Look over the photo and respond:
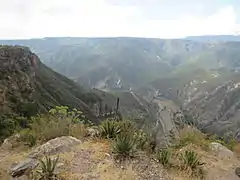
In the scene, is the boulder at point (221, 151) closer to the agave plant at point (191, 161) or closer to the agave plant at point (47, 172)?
the agave plant at point (191, 161)

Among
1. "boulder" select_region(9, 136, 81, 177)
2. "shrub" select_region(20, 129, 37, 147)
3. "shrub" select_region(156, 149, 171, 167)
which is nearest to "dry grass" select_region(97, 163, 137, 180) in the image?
"shrub" select_region(156, 149, 171, 167)

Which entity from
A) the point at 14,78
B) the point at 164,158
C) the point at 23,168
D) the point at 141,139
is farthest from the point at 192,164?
the point at 14,78

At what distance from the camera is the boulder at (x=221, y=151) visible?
12305mm

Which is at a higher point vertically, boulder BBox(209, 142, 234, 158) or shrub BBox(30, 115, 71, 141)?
shrub BBox(30, 115, 71, 141)

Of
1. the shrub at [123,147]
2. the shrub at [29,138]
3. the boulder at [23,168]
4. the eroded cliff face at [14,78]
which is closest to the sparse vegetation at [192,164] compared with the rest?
the shrub at [123,147]

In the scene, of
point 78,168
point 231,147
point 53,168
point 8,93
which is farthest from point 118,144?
point 8,93

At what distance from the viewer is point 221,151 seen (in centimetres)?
1246

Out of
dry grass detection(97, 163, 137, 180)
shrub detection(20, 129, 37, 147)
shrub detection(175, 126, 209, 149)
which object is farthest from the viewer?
shrub detection(175, 126, 209, 149)

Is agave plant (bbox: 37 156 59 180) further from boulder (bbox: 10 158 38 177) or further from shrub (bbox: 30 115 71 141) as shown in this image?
shrub (bbox: 30 115 71 141)

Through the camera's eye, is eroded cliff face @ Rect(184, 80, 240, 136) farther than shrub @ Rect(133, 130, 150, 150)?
Yes

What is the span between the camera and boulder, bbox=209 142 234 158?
484 inches

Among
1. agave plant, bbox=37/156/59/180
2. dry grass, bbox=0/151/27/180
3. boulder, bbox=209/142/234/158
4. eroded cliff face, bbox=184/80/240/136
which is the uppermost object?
agave plant, bbox=37/156/59/180

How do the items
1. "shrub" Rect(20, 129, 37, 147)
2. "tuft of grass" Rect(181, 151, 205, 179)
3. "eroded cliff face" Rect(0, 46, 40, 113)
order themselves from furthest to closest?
"eroded cliff face" Rect(0, 46, 40, 113) → "shrub" Rect(20, 129, 37, 147) → "tuft of grass" Rect(181, 151, 205, 179)

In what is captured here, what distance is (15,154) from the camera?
11.0m
